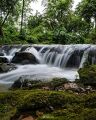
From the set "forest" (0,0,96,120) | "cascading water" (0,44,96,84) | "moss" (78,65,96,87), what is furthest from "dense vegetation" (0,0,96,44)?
"moss" (78,65,96,87)

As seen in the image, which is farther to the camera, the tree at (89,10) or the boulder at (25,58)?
the tree at (89,10)

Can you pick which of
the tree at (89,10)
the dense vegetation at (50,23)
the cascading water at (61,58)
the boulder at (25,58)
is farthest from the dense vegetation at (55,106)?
the tree at (89,10)

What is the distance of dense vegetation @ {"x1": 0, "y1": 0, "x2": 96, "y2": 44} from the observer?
33.8 metres

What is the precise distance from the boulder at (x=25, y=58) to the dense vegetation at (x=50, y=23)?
11.2 metres

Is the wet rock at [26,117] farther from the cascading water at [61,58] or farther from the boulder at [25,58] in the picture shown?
the boulder at [25,58]

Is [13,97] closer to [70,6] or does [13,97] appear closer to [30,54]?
[30,54]

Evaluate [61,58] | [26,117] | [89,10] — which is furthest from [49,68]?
[89,10]

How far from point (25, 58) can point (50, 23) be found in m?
26.5

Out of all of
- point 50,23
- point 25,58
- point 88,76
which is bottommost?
point 88,76

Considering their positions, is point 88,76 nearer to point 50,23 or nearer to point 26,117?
point 26,117

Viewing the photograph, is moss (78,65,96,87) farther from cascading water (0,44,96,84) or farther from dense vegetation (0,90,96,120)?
cascading water (0,44,96,84)

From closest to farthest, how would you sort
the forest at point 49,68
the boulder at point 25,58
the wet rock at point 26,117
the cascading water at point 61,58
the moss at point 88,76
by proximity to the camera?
the wet rock at point 26,117 < the forest at point 49,68 < the moss at point 88,76 < the cascading water at point 61,58 < the boulder at point 25,58

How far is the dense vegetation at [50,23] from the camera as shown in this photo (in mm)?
33844

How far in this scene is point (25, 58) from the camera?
20.0 m
